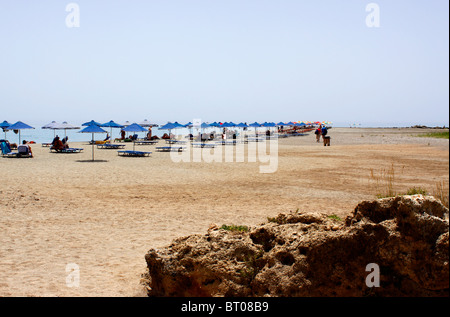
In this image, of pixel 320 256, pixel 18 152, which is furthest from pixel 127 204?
pixel 18 152

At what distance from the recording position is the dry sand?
5.86 m

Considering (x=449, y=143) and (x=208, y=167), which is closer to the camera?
(x=449, y=143)

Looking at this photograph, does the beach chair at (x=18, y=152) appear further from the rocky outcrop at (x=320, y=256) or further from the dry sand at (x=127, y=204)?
the rocky outcrop at (x=320, y=256)

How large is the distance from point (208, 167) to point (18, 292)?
1478cm

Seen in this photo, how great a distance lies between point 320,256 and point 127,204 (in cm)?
758

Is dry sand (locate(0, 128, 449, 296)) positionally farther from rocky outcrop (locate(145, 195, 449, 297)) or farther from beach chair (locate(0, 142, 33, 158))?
beach chair (locate(0, 142, 33, 158))

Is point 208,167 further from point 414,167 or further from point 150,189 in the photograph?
point 414,167

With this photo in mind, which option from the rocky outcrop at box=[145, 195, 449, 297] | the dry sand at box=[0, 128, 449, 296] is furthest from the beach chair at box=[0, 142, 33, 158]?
the rocky outcrop at box=[145, 195, 449, 297]

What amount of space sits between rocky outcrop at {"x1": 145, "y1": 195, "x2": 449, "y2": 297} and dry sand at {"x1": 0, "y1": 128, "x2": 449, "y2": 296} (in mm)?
743

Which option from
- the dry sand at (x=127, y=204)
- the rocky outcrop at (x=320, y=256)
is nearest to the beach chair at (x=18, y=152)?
the dry sand at (x=127, y=204)

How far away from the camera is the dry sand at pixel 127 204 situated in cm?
586

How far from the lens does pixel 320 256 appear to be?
13.3 ft

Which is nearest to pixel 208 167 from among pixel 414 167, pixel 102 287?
pixel 414 167
